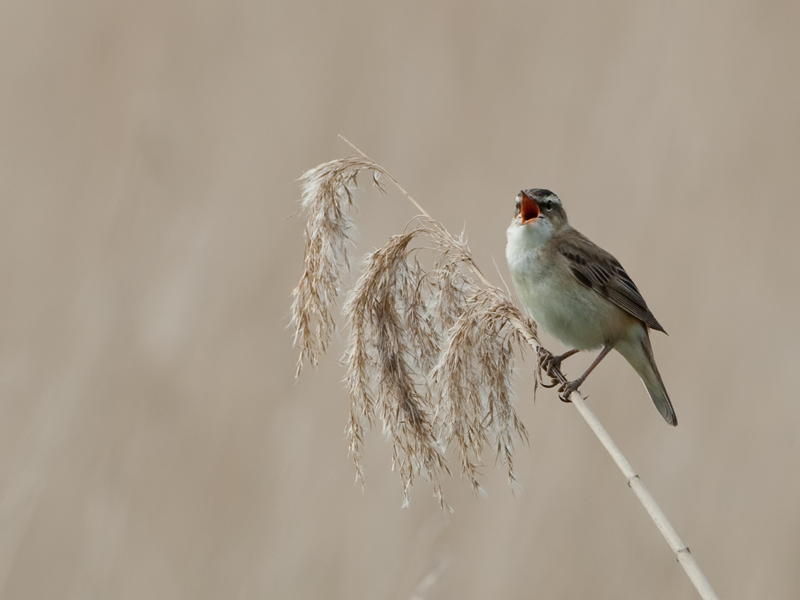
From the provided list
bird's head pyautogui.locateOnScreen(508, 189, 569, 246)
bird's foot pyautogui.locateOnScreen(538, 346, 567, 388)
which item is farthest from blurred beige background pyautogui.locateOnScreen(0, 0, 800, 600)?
bird's head pyautogui.locateOnScreen(508, 189, 569, 246)

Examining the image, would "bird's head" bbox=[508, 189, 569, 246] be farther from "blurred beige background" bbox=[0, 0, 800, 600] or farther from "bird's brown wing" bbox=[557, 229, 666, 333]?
"blurred beige background" bbox=[0, 0, 800, 600]

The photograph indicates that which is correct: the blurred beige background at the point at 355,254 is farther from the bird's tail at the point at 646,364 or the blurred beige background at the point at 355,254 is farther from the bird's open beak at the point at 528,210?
the bird's open beak at the point at 528,210

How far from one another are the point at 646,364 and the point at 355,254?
1.37m

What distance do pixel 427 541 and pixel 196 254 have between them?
128cm

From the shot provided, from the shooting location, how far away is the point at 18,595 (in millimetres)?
3447

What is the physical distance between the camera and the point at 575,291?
3154 mm

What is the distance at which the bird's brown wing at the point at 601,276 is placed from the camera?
3188mm

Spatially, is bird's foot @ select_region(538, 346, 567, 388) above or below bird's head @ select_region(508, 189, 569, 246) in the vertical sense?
below

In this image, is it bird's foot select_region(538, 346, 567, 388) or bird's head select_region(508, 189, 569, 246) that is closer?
bird's foot select_region(538, 346, 567, 388)

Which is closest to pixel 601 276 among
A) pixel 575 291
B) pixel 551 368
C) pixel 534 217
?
pixel 575 291

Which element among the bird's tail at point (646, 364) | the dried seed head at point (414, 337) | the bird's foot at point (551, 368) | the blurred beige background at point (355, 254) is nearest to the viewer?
the dried seed head at point (414, 337)

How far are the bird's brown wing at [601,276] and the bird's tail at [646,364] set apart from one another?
0.10 metres

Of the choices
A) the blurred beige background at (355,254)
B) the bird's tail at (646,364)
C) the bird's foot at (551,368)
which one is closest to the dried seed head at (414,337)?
the bird's foot at (551,368)

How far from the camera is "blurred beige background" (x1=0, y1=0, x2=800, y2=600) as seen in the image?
309cm
